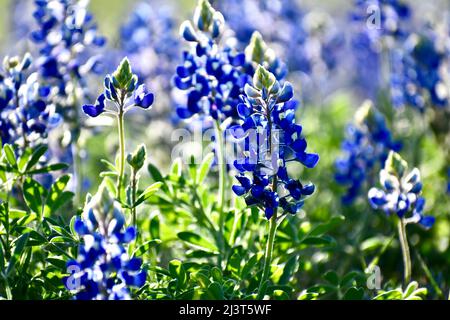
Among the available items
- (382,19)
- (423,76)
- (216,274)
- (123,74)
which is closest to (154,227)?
(216,274)

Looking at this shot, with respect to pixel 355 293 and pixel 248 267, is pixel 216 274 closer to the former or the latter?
pixel 248 267

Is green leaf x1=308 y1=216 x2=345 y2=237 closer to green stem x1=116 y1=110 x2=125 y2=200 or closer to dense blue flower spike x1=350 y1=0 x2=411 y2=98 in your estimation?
green stem x1=116 y1=110 x2=125 y2=200

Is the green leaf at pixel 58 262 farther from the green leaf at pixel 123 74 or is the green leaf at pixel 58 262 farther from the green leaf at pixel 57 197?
the green leaf at pixel 123 74

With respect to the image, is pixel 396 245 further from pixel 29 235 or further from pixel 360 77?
pixel 360 77

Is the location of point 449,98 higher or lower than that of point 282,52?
lower

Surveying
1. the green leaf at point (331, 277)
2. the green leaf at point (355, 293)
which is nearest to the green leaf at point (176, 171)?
the green leaf at point (331, 277)
